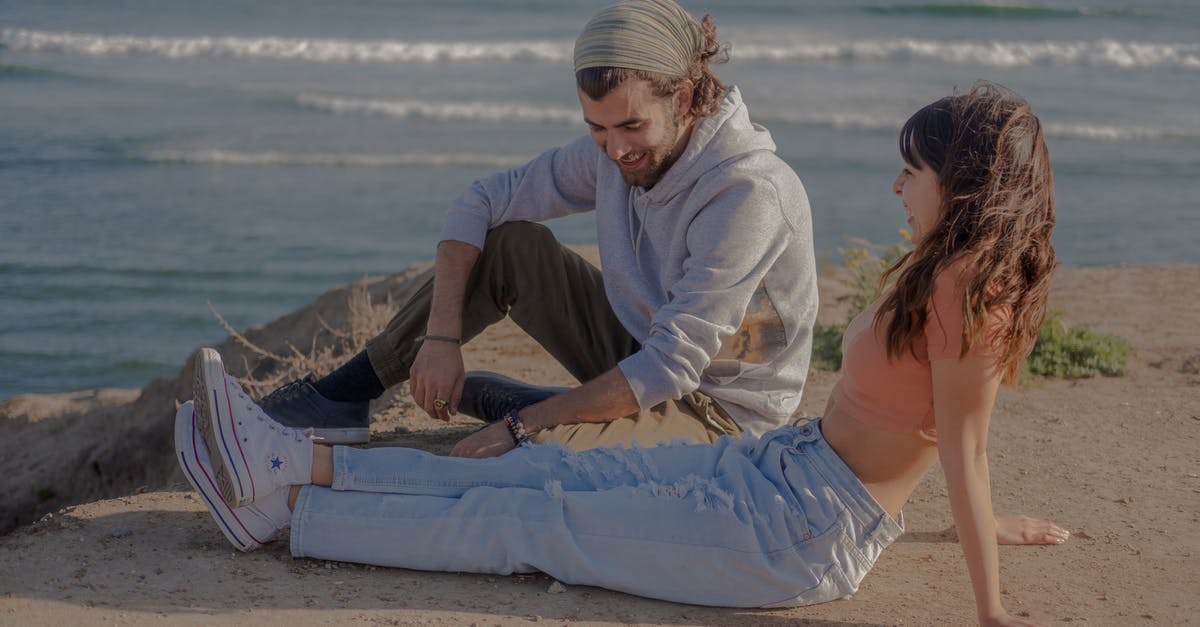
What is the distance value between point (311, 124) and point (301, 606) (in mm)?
11080

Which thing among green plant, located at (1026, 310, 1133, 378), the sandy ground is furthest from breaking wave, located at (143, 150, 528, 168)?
the sandy ground

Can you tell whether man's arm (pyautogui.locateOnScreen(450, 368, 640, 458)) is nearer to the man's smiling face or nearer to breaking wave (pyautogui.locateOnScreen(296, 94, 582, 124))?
the man's smiling face

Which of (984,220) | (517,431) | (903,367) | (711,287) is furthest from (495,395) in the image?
(984,220)

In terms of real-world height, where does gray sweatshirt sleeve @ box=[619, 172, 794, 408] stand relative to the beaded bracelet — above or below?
above

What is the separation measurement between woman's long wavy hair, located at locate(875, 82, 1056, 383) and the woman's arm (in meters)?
0.06

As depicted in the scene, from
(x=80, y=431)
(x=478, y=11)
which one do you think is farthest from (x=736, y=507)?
(x=478, y=11)

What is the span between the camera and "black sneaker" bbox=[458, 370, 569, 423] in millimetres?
3895

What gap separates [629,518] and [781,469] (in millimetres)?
401

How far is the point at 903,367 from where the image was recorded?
9.46 feet

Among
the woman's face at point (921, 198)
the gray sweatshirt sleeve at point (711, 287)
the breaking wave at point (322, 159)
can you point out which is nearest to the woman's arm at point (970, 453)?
the woman's face at point (921, 198)

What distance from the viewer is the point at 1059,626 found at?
3.13 m

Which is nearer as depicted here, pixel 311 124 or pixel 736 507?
pixel 736 507

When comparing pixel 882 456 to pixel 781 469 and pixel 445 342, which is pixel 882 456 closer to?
pixel 781 469

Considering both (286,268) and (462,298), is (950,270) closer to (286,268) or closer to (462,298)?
(462,298)
